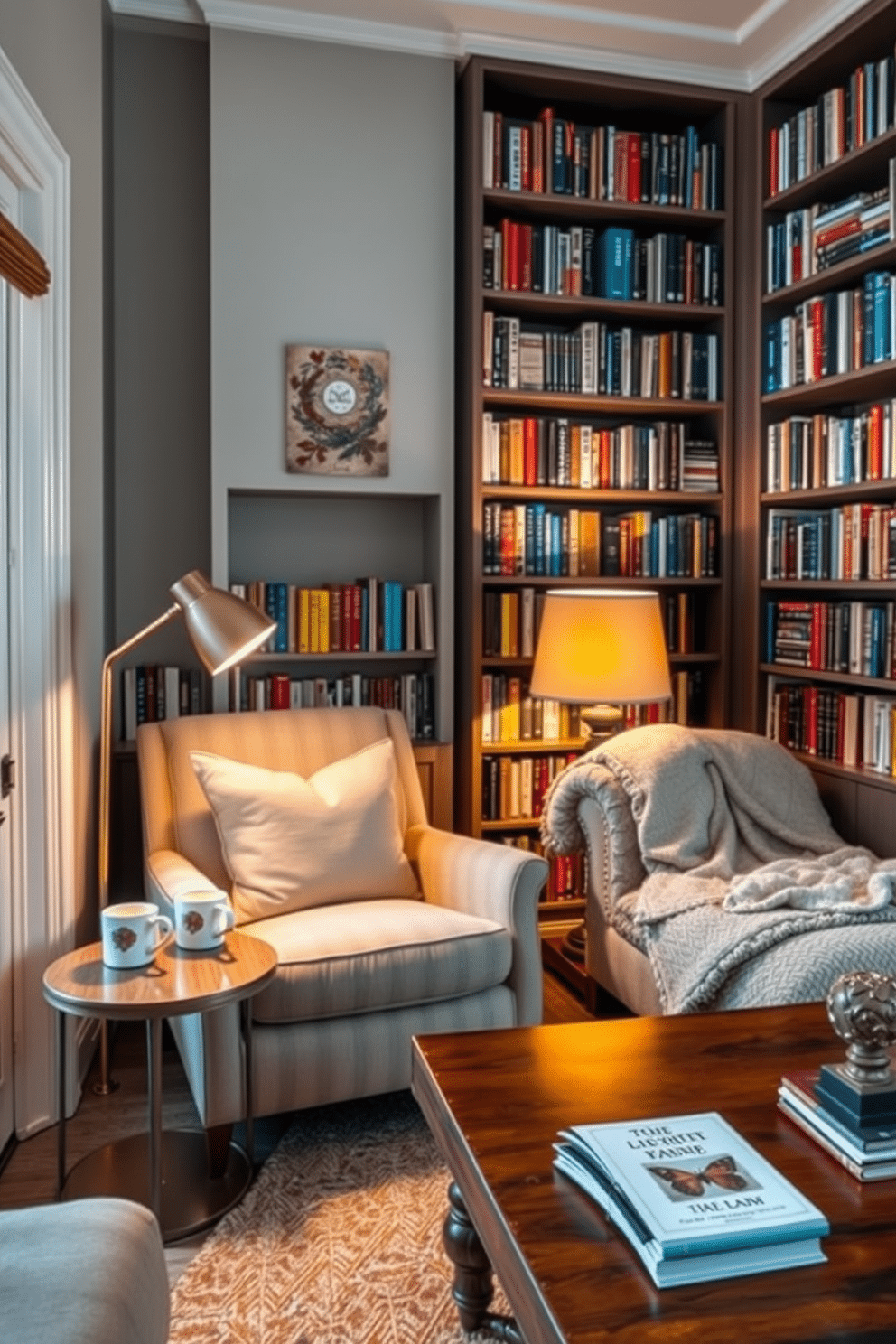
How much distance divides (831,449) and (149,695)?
2.16m

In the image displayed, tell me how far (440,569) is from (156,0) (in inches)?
71.2

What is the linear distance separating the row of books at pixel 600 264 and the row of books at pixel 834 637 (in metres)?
1.08

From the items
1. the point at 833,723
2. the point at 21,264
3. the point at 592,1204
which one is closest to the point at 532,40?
the point at 21,264

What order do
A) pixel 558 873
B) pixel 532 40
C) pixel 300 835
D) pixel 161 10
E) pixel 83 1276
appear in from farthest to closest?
pixel 558 873 → pixel 532 40 → pixel 161 10 → pixel 300 835 → pixel 83 1276

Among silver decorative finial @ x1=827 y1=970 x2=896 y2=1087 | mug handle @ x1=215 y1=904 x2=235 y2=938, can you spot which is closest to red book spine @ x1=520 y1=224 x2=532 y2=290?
mug handle @ x1=215 y1=904 x2=235 y2=938

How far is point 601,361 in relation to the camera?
3.49 m

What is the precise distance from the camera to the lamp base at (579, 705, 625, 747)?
320cm

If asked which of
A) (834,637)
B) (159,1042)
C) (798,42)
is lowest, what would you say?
(159,1042)

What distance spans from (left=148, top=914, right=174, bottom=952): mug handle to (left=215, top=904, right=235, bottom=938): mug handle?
12 cm

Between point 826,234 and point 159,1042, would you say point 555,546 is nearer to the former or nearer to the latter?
point 826,234

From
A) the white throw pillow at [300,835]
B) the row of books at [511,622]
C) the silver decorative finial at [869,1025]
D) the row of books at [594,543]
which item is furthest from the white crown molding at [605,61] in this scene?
the silver decorative finial at [869,1025]

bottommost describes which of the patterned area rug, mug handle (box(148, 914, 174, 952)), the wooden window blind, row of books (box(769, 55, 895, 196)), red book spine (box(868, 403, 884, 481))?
the patterned area rug

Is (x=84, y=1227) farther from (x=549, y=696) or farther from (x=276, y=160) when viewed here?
(x=276, y=160)

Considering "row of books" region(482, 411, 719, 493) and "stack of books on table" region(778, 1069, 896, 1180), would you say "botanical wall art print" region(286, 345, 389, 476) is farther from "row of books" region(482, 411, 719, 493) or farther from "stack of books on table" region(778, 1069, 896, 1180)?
"stack of books on table" region(778, 1069, 896, 1180)
